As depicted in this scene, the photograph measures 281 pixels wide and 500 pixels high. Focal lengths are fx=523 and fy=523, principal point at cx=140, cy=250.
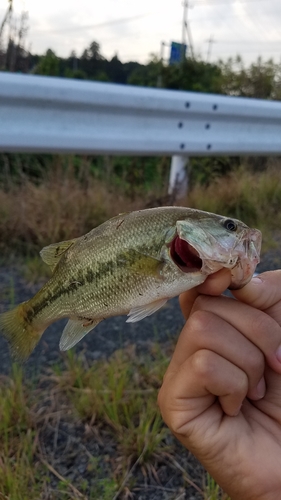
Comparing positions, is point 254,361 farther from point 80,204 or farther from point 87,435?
A: point 80,204

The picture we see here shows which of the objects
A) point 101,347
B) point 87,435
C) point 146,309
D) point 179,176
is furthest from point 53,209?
point 146,309

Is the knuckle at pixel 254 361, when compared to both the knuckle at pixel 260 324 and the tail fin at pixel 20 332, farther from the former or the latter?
the tail fin at pixel 20 332

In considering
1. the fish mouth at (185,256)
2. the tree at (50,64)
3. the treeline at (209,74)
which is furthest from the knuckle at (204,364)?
the tree at (50,64)

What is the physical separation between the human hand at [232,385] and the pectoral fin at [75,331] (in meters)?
0.25

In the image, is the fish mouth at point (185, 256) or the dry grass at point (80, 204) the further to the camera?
the dry grass at point (80, 204)

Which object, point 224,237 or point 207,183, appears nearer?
point 224,237

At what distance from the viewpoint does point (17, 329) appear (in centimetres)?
153

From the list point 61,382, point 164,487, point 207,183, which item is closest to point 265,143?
point 207,183

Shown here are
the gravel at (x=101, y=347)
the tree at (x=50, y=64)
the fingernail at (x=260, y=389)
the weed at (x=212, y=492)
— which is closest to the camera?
the fingernail at (x=260, y=389)

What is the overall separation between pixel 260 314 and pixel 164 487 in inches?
37.5

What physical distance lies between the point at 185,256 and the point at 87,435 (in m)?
1.14

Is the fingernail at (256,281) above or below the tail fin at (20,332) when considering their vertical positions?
above

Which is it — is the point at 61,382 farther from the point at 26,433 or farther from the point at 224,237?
the point at 224,237

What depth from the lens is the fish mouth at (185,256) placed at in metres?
1.29
